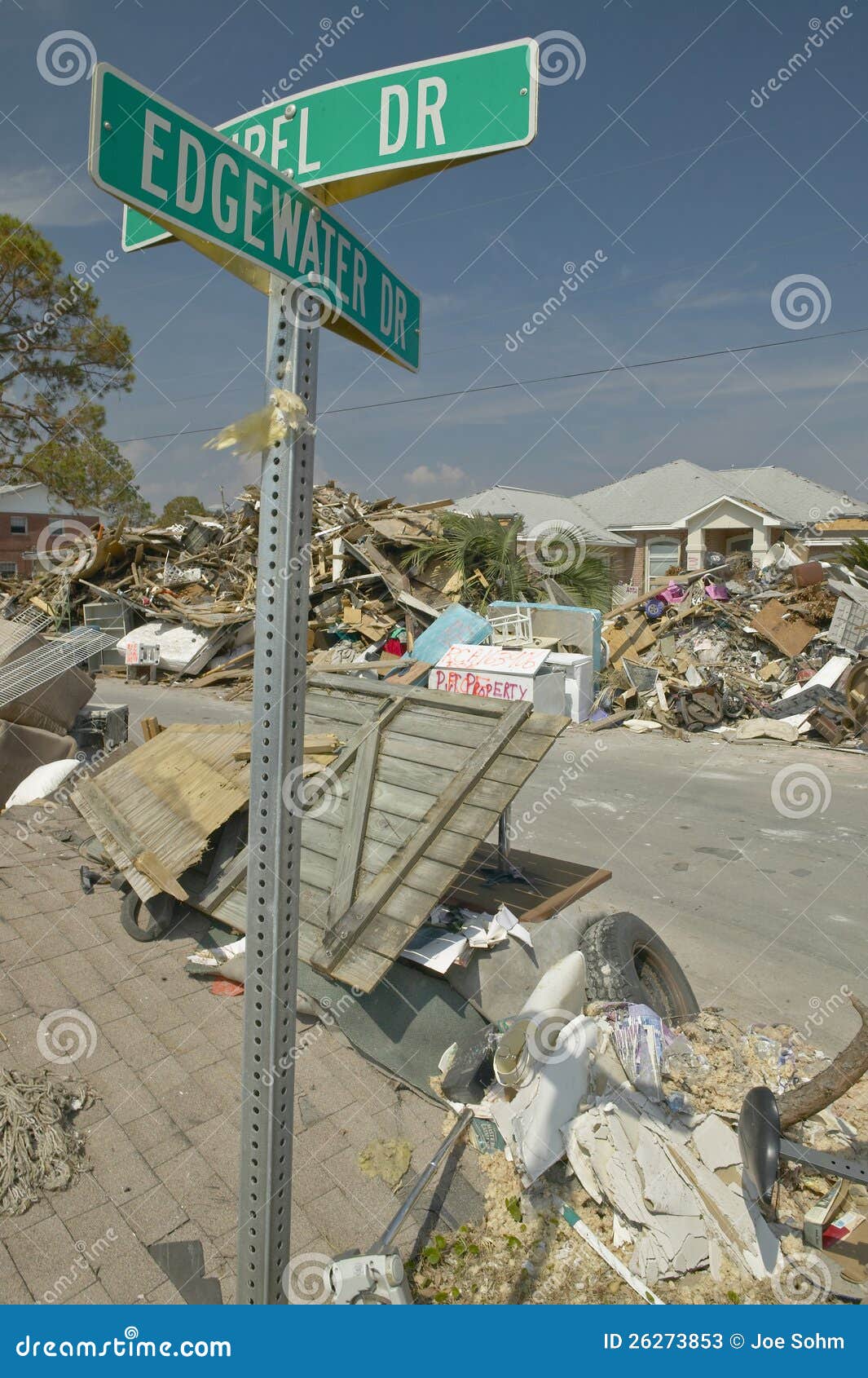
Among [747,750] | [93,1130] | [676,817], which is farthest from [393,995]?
[747,750]

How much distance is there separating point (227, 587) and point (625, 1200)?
66.1 feet

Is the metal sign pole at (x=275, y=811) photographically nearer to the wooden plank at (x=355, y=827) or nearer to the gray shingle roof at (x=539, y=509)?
the wooden plank at (x=355, y=827)

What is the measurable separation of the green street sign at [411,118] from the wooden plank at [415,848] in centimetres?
264

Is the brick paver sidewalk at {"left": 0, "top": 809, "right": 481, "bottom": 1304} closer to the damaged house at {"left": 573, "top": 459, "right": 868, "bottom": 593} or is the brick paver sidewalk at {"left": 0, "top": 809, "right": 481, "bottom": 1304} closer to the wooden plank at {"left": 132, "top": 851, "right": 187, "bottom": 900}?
the wooden plank at {"left": 132, "top": 851, "right": 187, "bottom": 900}

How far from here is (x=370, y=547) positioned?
19.7 m

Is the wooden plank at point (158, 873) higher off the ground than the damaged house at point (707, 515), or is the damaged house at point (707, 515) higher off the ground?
the damaged house at point (707, 515)

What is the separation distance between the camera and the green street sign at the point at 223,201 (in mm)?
1186

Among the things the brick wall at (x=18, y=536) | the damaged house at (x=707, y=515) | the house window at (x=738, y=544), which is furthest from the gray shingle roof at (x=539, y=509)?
the brick wall at (x=18, y=536)

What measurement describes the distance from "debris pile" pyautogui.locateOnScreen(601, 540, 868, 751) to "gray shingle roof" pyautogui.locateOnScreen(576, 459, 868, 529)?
1450 cm

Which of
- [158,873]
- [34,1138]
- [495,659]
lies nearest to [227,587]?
[495,659]

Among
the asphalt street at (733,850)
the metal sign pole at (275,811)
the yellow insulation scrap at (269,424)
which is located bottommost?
the asphalt street at (733,850)

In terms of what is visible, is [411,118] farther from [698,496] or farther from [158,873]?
[698,496]

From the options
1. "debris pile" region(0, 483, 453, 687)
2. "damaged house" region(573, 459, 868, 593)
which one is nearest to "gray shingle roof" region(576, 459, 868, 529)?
"damaged house" region(573, 459, 868, 593)

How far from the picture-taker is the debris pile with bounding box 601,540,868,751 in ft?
44.9
